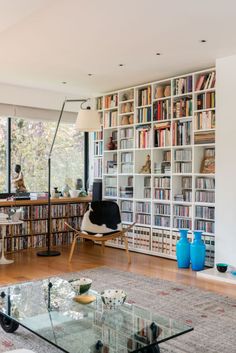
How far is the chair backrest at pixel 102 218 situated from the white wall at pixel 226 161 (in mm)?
1571

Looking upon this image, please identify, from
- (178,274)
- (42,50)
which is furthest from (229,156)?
(42,50)

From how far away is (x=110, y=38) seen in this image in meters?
4.34

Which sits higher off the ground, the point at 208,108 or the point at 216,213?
the point at 208,108

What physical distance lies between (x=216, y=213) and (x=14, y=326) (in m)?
2.97

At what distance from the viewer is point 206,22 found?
387 centimetres

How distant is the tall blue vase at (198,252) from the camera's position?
5133 mm

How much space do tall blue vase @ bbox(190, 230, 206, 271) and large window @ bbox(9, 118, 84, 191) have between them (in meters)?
3.07

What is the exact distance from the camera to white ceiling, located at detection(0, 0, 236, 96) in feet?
A: 11.6

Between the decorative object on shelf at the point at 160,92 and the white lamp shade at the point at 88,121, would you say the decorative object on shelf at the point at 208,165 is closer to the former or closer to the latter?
A: the decorative object on shelf at the point at 160,92

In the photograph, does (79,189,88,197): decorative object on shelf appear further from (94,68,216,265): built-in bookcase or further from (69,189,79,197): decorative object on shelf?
(94,68,216,265): built-in bookcase

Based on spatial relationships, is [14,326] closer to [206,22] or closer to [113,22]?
[113,22]

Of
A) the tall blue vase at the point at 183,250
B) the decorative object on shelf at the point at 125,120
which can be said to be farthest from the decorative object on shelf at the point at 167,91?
the tall blue vase at the point at 183,250

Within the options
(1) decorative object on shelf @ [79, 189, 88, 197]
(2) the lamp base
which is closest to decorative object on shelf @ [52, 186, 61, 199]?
(1) decorative object on shelf @ [79, 189, 88, 197]

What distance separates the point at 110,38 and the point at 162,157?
242 centimetres
